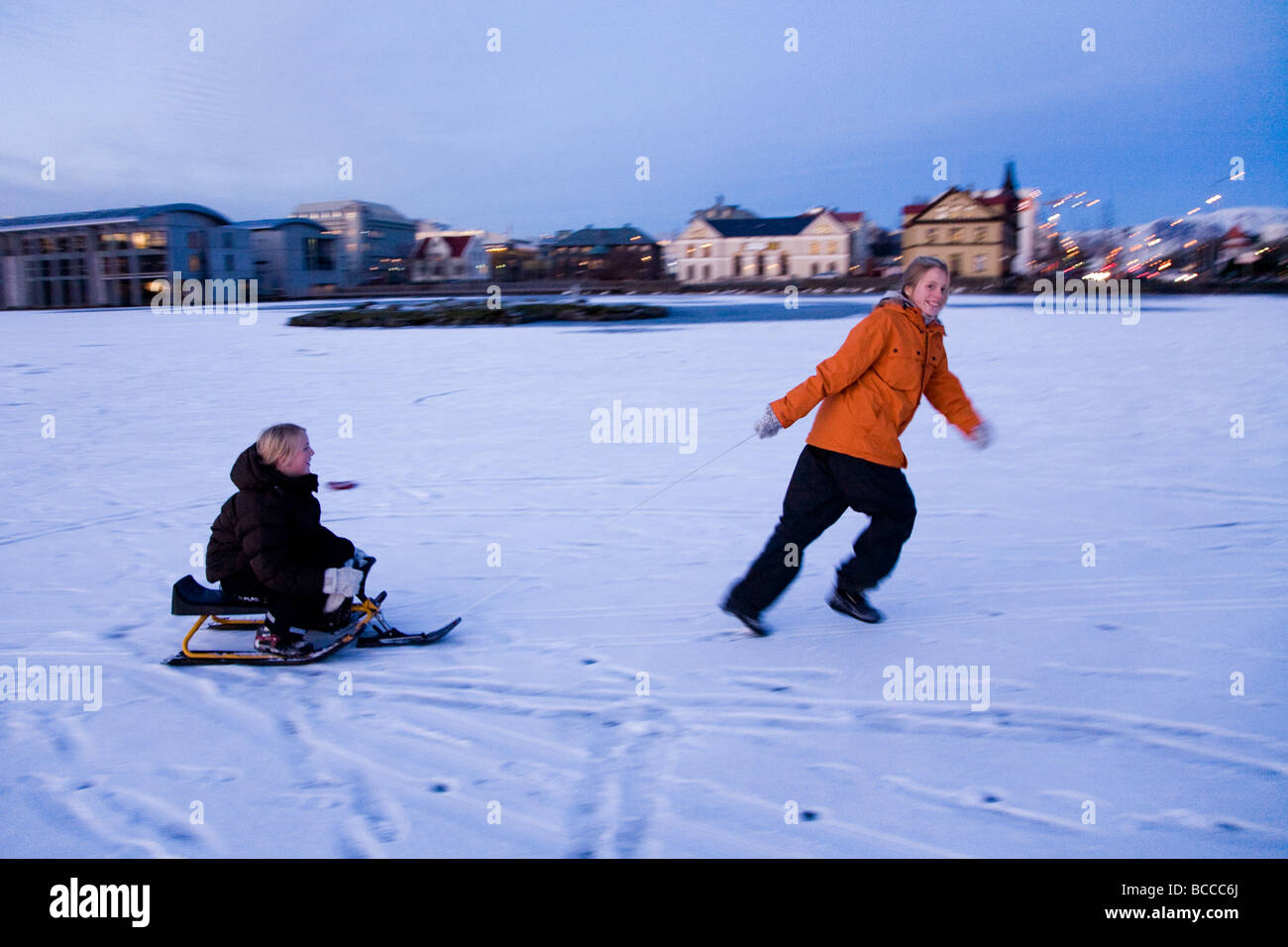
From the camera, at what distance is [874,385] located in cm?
385

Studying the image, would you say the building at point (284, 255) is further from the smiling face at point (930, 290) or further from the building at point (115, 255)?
the smiling face at point (930, 290)

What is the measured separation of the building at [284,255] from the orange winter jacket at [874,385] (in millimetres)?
57538

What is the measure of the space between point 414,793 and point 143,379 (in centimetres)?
1240

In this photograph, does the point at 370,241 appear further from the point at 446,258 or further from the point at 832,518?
the point at 832,518

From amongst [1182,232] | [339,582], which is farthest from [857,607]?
[1182,232]

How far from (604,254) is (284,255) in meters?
27.2

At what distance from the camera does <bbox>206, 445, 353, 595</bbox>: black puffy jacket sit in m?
3.71

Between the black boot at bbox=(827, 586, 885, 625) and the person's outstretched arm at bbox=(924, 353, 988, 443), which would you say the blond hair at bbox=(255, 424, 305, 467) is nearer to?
the black boot at bbox=(827, 586, 885, 625)

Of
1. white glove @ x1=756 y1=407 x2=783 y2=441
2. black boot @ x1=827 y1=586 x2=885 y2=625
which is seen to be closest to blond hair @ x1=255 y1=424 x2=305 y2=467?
white glove @ x1=756 y1=407 x2=783 y2=441

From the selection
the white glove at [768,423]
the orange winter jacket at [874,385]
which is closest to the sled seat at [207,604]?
the white glove at [768,423]

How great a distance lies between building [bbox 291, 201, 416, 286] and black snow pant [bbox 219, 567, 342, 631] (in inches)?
2494
